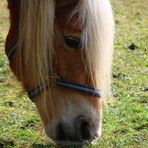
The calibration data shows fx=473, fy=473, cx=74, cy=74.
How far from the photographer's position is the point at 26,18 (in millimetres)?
3531

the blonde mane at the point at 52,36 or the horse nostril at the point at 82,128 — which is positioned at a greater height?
Result: the blonde mane at the point at 52,36

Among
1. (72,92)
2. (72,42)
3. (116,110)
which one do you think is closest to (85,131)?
(72,92)

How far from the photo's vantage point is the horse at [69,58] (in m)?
3.41

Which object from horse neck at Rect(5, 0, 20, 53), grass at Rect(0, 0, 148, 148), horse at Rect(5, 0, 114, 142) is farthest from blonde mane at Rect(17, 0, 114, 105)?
grass at Rect(0, 0, 148, 148)

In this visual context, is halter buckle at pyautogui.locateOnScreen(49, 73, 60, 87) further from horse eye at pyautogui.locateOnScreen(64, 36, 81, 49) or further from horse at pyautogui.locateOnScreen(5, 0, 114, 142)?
horse eye at pyautogui.locateOnScreen(64, 36, 81, 49)

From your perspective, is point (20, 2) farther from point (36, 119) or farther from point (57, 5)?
point (36, 119)

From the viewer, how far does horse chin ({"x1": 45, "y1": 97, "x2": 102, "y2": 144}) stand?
3.43 metres

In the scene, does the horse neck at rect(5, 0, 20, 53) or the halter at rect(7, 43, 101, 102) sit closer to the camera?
the halter at rect(7, 43, 101, 102)

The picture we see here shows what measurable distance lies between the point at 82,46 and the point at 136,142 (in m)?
1.37

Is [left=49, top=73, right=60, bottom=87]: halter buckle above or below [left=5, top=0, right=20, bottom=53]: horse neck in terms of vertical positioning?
below

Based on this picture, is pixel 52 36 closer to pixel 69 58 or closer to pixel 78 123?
pixel 69 58

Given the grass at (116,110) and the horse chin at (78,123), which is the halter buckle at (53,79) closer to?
the horse chin at (78,123)

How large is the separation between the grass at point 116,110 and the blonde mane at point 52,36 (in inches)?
26.2

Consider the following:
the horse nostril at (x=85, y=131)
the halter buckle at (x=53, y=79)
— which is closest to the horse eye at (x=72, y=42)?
the halter buckle at (x=53, y=79)
